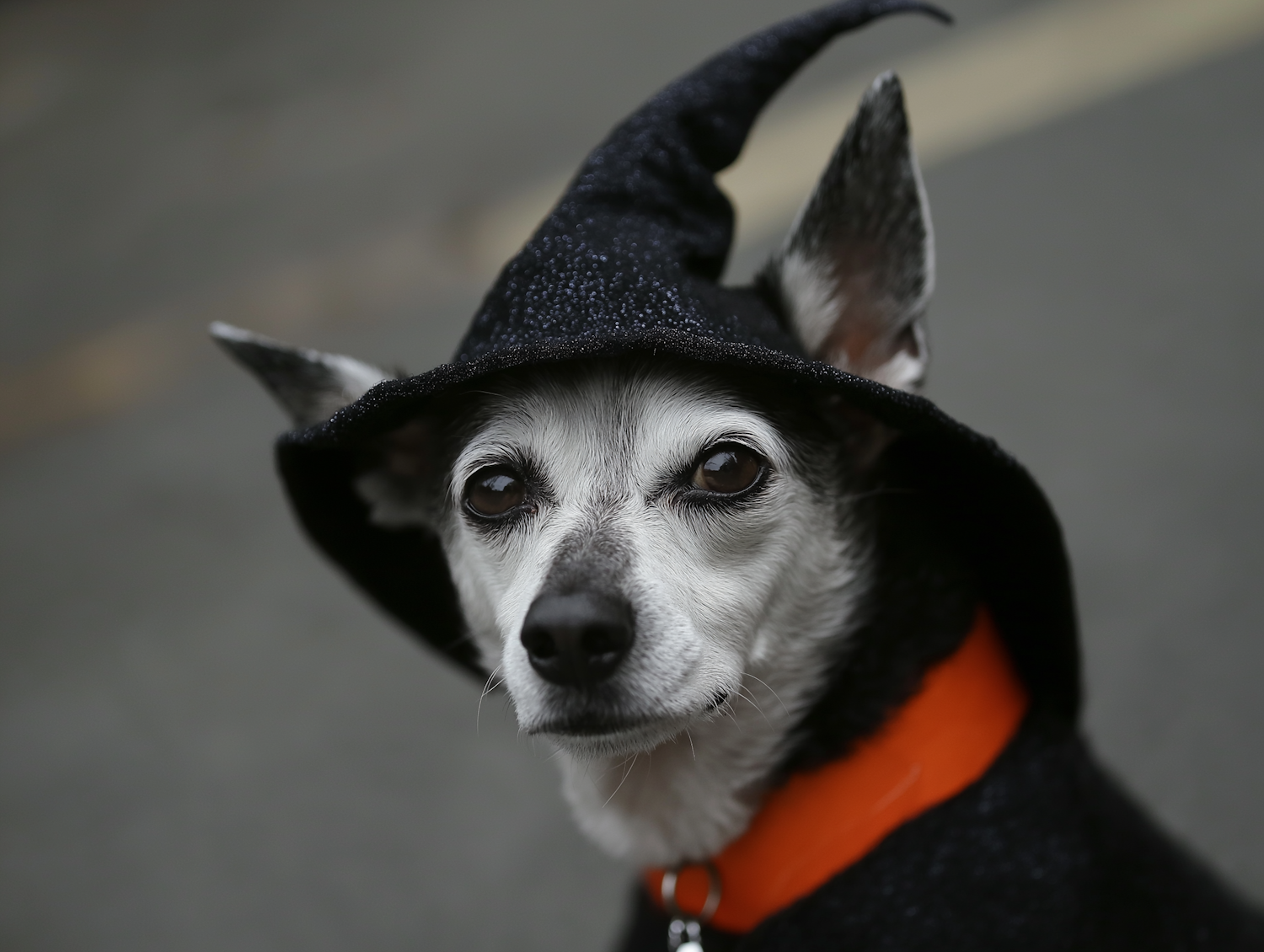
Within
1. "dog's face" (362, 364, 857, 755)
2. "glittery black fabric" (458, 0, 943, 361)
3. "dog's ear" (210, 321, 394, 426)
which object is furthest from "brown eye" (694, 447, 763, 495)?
"dog's ear" (210, 321, 394, 426)

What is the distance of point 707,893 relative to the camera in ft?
4.07

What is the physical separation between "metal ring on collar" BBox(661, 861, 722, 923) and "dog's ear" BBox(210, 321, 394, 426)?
69 centimetres

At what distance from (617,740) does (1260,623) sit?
72.0 inches

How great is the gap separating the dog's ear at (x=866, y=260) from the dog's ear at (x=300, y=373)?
0.51 m

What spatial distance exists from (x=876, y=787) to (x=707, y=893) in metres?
0.26

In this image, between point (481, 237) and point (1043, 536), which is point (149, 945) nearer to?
point (1043, 536)

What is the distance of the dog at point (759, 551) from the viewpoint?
3.36 ft

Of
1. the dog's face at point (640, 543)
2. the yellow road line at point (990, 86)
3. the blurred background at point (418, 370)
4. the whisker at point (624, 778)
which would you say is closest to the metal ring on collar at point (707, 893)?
the whisker at point (624, 778)

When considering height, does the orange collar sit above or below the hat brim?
below

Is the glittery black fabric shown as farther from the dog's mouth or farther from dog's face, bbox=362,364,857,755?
the dog's mouth

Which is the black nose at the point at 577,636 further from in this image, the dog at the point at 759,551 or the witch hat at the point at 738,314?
the witch hat at the point at 738,314

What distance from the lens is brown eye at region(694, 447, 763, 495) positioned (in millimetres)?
1129

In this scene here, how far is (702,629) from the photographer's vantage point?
107cm

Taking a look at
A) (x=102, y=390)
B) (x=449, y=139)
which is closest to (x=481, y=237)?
(x=449, y=139)
